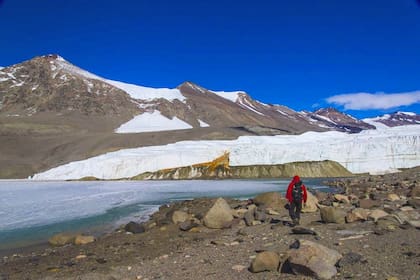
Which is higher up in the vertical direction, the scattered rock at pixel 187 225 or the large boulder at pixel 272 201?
the large boulder at pixel 272 201

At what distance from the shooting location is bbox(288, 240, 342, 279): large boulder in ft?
23.7

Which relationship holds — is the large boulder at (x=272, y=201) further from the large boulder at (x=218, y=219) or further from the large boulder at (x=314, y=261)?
the large boulder at (x=314, y=261)

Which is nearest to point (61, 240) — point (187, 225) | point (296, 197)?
point (187, 225)

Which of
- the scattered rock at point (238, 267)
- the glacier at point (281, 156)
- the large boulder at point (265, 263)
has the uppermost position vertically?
the glacier at point (281, 156)

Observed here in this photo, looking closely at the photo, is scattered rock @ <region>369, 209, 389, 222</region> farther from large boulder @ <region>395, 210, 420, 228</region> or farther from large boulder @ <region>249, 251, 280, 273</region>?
large boulder @ <region>249, 251, 280, 273</region>

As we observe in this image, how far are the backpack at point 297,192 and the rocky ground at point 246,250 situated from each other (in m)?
0.94

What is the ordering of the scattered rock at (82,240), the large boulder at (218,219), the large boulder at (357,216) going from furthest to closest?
the large boulder at (218,219)
the scattered rock at (82,240)
the large boulder at (357,216)

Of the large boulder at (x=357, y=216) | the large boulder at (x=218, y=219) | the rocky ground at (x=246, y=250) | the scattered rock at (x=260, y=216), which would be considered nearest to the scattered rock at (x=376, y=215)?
the rocky ground at (x=246, y=250)

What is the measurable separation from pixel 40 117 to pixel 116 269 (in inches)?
6856

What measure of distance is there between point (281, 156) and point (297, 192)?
2534 inches

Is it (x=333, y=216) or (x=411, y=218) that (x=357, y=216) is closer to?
(x=333, y=216)

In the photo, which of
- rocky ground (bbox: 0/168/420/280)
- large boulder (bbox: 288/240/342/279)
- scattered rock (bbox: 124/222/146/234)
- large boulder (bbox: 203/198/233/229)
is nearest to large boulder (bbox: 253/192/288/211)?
rocky ground (bbox: 0/168/420/280)

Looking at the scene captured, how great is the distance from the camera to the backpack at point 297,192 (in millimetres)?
13297

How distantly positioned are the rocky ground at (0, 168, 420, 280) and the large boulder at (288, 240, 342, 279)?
2cm
